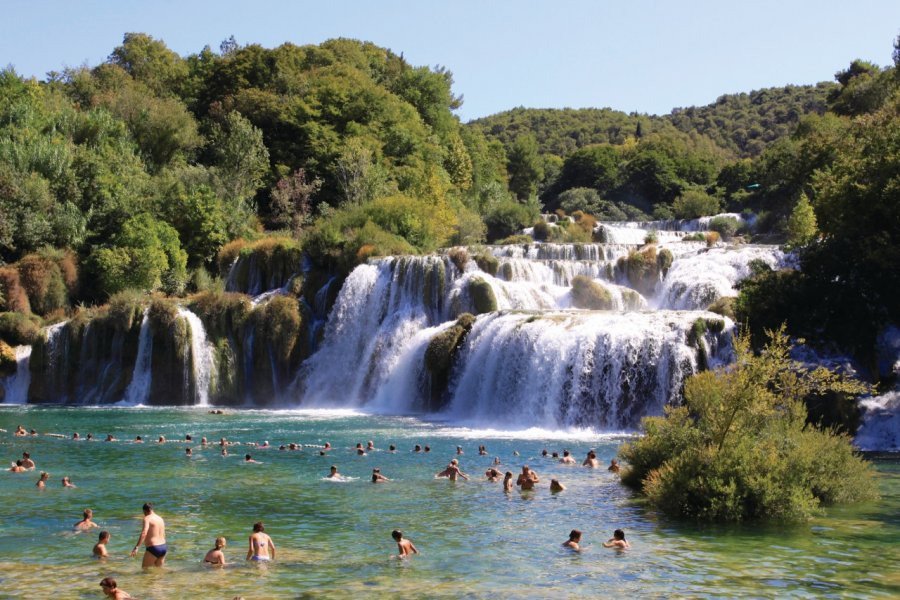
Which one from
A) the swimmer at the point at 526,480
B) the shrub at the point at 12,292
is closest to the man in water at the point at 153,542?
the swimmer at the point at 526,480

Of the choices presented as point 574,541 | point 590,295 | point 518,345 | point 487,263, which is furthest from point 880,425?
point 487,263

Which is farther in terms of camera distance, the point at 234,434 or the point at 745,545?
the point at 234,434

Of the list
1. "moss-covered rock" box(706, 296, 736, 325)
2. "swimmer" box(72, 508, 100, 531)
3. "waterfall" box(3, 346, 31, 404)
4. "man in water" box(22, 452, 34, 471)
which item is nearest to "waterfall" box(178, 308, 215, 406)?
"waterfall" box(3, 346, 31, 404)

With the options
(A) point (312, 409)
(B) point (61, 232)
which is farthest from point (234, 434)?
(B) point (61, 232)

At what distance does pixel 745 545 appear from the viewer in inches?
690

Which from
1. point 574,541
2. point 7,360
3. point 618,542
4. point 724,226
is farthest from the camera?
point 724,226

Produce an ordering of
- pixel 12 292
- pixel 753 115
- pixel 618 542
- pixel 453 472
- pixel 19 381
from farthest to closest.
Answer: pixel 753 115 < pixel 12 292 < pixel 19 381 < pixel 453 472 < pixel 618 542

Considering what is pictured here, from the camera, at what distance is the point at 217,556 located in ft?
53.8

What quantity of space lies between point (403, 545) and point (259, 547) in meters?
2.54

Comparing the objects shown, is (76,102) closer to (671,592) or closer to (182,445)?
(182,445)

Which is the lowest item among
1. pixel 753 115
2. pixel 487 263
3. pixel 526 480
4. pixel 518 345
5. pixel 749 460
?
pixel 526 480

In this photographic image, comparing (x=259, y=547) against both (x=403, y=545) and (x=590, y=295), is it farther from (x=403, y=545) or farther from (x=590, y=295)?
(x=590, y=295)

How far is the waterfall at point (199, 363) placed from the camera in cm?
4675

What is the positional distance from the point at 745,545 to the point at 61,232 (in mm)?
47560
